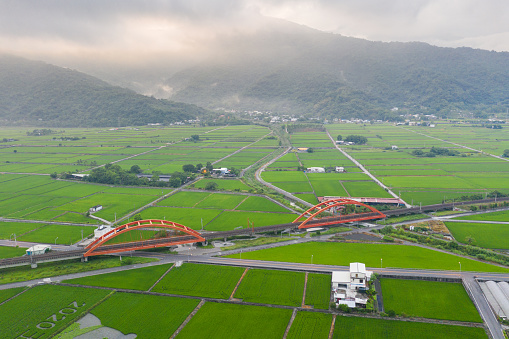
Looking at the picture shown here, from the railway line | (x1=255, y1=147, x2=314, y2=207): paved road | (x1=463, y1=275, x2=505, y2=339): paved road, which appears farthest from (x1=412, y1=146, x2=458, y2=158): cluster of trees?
(x1=463, y1=275, x2=505, y2=339): paved road

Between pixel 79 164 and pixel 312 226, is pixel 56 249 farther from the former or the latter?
pixel 79 164

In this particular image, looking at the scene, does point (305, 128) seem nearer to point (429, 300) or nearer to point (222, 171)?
point (222, 171)

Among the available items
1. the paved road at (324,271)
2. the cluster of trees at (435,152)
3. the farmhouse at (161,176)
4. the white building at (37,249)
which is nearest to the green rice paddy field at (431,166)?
the cluster of trees at (435,152)

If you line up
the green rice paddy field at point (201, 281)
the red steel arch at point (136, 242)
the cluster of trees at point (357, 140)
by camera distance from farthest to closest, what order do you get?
the cluster of trees at point (357, 140), the red steel arch at point (136, 242), the green rice paddy field at point (201, 281)

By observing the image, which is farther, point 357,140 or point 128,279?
point 357,140

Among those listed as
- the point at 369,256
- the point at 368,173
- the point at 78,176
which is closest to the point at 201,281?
the point at 369,256

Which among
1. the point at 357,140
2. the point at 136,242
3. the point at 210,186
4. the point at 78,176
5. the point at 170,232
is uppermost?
the point at 357,140

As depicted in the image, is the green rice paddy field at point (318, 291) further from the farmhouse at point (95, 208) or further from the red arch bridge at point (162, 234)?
the farmhouse at point (95, 208)
